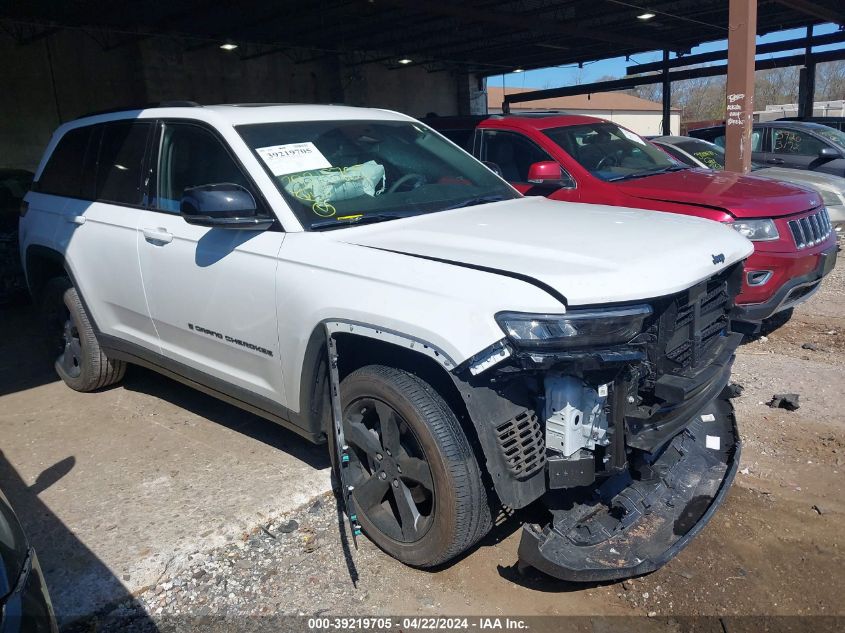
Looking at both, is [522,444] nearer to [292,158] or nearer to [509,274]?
[509,274]

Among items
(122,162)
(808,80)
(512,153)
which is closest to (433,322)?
(122,162)

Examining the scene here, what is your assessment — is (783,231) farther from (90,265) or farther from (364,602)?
(90,265)

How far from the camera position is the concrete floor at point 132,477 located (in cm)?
329

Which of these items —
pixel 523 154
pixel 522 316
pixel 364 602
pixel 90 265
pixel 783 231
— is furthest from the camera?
pixel 523 154

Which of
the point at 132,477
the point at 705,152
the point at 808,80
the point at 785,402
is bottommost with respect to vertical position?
the point at 785,402

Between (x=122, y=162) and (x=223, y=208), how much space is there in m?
1.63

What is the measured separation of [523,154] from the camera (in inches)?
262

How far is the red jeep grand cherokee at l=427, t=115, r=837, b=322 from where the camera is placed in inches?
209

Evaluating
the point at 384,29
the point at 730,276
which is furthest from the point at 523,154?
the point at 384,29

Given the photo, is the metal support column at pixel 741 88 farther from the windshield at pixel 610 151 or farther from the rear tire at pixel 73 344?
the rear tire at pixel 73 344

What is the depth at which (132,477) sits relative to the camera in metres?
4.04

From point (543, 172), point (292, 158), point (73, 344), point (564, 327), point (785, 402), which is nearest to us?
point (564, 327)

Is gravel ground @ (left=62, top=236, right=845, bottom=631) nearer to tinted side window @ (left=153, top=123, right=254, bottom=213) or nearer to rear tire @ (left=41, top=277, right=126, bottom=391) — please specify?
tinted side window @ (left=153, top=123, right=254, bottom=213)

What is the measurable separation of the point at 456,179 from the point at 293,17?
1301cm
